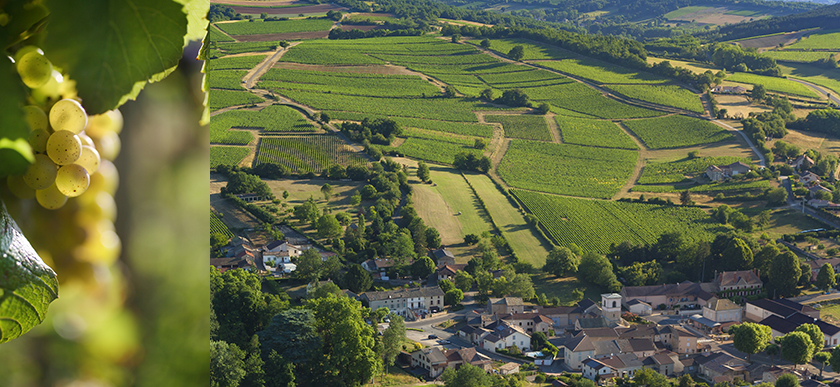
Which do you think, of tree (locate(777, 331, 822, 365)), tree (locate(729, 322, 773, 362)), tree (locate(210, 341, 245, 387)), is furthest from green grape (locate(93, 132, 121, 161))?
tree (locate(777, 331, 822, 365))

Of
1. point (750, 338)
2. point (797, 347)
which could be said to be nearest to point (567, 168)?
point (750, 338)

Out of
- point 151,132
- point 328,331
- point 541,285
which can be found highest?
point 151,132

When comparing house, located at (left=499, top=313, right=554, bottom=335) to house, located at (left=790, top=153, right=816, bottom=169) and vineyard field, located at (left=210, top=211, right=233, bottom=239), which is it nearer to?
vineyard field, located at (left=210, top=211, right=233, bottom=239)

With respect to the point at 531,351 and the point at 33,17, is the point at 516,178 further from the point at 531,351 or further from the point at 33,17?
the point at 33,17

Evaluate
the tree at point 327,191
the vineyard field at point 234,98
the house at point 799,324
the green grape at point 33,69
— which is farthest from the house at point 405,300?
the vineyard field at point 234,98

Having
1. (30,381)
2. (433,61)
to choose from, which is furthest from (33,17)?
(433,61)

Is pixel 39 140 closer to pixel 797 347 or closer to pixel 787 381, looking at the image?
pixel 787 381
